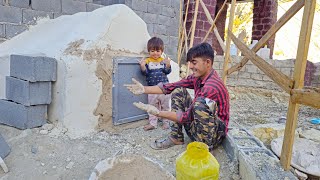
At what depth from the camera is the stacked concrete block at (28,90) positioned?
7.44 feet

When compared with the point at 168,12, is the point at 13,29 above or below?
below

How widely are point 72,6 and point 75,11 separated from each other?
0.07 metres

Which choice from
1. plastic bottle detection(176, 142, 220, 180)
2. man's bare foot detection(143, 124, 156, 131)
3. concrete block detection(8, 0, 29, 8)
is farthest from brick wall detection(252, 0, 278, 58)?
plastic bottle detection(176, 142, 220, 180)

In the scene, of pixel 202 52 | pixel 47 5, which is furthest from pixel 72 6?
pixel 202 52

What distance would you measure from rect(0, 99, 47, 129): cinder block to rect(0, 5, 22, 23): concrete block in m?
1.13

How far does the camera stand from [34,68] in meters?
2.25

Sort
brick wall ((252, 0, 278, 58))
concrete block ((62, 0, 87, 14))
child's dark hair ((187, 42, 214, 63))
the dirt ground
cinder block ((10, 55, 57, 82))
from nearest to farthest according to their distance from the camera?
the dirt ground
child's dark hair ((187, 42, 214, 63))
cinder block ((10, 55, 57, 82))
concrete block ((62, 0, 87, 14))
brick wall ((252, 0, 278, 58))

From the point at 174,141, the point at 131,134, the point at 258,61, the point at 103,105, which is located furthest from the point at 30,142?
the point at 258,61

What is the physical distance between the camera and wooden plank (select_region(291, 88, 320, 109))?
4.59 ft

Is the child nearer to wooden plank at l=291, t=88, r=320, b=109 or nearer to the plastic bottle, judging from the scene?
the plastic bottle

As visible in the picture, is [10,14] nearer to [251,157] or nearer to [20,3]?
[20,3]

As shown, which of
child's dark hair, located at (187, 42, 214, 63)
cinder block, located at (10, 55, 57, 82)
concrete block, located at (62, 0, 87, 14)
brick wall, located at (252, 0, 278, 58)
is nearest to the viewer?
child's dark hair, located at (187, 42, 214, 63)

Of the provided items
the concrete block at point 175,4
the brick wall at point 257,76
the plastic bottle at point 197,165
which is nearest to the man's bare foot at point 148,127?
the plastic bottle at point 197,165

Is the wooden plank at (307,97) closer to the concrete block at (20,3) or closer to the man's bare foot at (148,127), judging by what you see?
the man's bare foot at (148,127)
